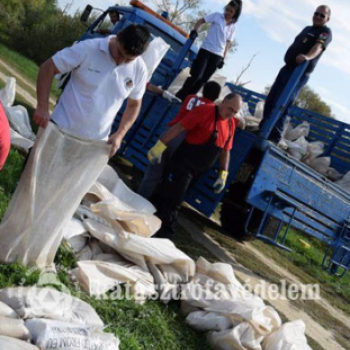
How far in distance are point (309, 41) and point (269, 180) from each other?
187 centimetres

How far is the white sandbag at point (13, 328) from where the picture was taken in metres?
2.69

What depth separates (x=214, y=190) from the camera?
263 inches

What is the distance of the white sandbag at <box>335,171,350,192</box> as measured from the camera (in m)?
8.11

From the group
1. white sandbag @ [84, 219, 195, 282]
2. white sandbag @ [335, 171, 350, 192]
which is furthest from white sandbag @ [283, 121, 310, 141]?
white sandbag @ [84, 219, 195, 282]

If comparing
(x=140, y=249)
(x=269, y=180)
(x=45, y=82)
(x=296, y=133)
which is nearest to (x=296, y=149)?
(x=296, y=133)

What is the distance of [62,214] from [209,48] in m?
4.46

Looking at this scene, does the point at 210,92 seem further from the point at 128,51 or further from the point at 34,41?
the point at 34,41

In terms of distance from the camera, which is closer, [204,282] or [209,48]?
[204,282]

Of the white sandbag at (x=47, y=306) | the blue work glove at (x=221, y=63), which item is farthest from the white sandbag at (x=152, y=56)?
the white sandbag at (x=47, y=306)

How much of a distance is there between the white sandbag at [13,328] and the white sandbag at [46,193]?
3.59 ft

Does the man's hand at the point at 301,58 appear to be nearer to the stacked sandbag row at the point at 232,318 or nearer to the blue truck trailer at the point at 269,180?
the blue truck trailer at the point at 269,180

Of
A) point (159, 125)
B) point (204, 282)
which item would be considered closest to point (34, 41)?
point (159, 125)

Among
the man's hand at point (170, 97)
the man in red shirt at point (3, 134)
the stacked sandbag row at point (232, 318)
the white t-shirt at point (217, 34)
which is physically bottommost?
the stacked sandbag row at point (232, 318)

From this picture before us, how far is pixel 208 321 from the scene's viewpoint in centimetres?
428
